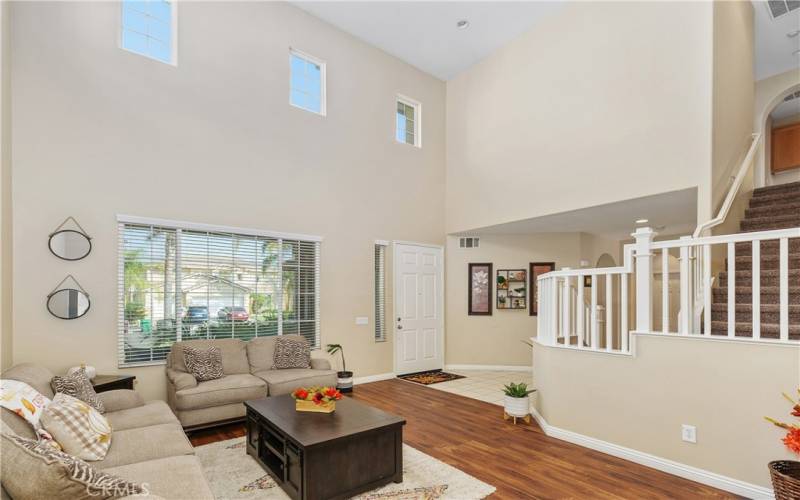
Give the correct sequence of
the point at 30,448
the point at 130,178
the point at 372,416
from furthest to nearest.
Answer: the point at 130,178 → the point at 372,416 → the point at 30,448

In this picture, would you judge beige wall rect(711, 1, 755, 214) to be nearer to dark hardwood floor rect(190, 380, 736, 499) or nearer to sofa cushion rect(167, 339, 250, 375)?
dark hardwood floor rect(190, 380, 736, 499)

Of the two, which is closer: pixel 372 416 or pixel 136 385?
pixel 372 416

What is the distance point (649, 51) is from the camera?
497cm

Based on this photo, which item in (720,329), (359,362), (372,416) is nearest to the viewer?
(372,416)

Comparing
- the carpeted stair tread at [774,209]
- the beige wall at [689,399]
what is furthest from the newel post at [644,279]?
the carpeted stair tread at [774,209]

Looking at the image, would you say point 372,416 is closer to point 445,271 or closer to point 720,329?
point 720,329

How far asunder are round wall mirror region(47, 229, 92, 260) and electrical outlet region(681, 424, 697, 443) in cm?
562

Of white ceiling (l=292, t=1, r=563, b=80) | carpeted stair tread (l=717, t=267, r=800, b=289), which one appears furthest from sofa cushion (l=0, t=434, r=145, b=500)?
white ceiling (l=292, t=1, r=563, b=80)

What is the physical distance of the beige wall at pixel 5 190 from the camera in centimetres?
357

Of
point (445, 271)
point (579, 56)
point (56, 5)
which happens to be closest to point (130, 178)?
point (56, 5)

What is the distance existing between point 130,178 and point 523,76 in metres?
5.56

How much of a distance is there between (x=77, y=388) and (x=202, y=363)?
1.31 metres

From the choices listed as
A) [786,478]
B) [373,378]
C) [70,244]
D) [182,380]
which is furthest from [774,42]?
[70,244]

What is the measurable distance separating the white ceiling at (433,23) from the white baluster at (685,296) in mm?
4406
